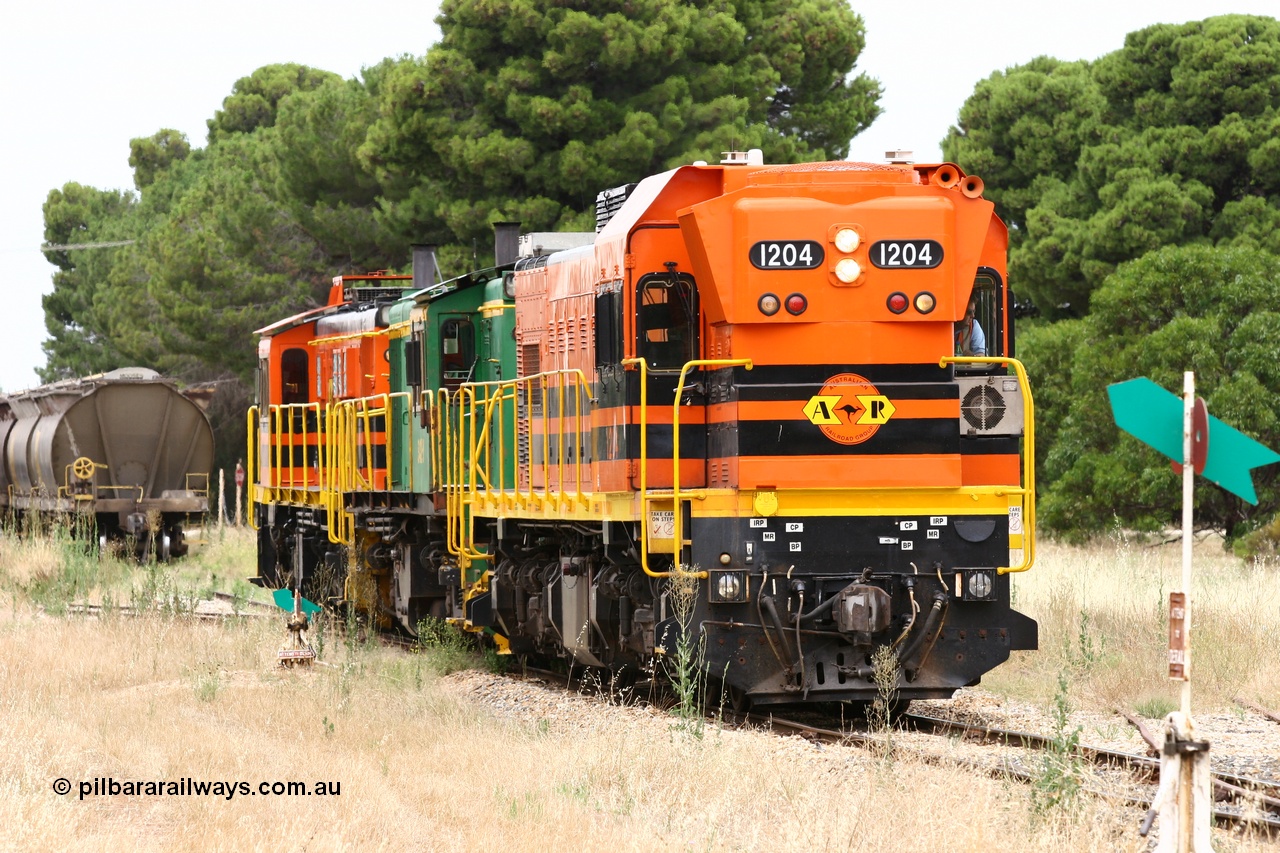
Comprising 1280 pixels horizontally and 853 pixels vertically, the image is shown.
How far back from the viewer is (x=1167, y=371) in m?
22.6

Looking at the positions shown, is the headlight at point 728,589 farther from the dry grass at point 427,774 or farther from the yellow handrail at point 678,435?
the dry grass at point 427,774

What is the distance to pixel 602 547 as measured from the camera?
12.6 metres

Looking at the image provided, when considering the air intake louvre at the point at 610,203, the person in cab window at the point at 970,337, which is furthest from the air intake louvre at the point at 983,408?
the air intake louvre at the point at 610,203

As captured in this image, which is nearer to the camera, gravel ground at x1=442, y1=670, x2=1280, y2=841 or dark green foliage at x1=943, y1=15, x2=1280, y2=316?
gravel ground at x1=442, y1=670, x2=1280, y2=841

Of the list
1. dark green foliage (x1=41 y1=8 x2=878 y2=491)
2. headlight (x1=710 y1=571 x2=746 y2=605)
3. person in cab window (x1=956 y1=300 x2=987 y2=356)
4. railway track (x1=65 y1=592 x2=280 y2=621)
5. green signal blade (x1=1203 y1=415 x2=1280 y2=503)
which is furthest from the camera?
dark green foliage (x1=41 y1=8 x2=878 y2=491)

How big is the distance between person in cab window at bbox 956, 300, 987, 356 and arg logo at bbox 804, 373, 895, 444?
931 mm

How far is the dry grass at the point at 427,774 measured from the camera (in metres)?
7.42

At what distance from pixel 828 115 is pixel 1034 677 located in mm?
20589

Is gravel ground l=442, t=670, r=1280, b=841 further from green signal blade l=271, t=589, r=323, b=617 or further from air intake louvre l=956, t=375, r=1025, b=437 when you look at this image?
green signal blade l=271, t=589, r=323, b=617

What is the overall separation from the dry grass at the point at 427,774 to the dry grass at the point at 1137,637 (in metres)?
0.11

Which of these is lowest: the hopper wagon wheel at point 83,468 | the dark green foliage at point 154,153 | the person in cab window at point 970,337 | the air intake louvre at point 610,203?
the hopper wagon wheel at point 83,468

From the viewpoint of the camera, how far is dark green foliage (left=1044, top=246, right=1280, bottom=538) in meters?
22.3

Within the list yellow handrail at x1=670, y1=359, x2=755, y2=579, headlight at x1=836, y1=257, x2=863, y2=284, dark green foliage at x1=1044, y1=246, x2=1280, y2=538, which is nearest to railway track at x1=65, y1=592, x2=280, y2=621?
yellow handrail at x1=670, y1=359, x2=755, y2=579

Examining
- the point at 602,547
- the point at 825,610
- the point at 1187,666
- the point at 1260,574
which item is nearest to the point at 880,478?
the point at 825,610
